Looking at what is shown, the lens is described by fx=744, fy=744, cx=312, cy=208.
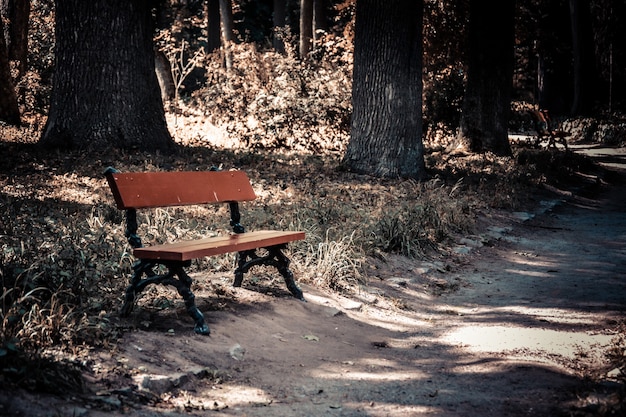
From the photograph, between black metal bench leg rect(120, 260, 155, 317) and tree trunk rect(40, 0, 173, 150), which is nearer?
black metal bench leg rect(120, 260, 155, 317)

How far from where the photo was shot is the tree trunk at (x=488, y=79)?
55.2 ft

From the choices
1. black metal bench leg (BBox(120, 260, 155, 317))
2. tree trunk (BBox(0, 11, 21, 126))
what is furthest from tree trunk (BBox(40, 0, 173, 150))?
black metal bench leg (BBox(120, 260, 155, 317))

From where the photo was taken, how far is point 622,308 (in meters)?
6.73

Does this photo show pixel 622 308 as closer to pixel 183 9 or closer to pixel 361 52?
pixel 361 52

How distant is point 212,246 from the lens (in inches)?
215

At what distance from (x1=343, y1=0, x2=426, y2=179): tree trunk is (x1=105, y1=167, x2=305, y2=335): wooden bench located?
597 centimetres

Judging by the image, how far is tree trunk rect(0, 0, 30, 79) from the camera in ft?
52.7

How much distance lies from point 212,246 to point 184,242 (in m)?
0.45

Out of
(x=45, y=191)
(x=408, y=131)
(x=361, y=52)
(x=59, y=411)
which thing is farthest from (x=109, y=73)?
(x=59, y=411)

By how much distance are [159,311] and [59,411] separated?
6.92ft

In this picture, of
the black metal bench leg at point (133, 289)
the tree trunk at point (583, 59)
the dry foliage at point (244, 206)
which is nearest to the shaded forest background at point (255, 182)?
the dry foliage at point (244, 206)

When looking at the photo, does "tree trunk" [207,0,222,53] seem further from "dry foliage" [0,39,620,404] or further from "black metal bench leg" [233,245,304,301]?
"black metal bench leg" [233,245,304,301]

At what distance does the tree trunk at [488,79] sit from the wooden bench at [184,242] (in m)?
11.2

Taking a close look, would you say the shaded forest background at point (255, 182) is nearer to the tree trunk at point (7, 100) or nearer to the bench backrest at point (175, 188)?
the tree trunk at point (7, 100)
